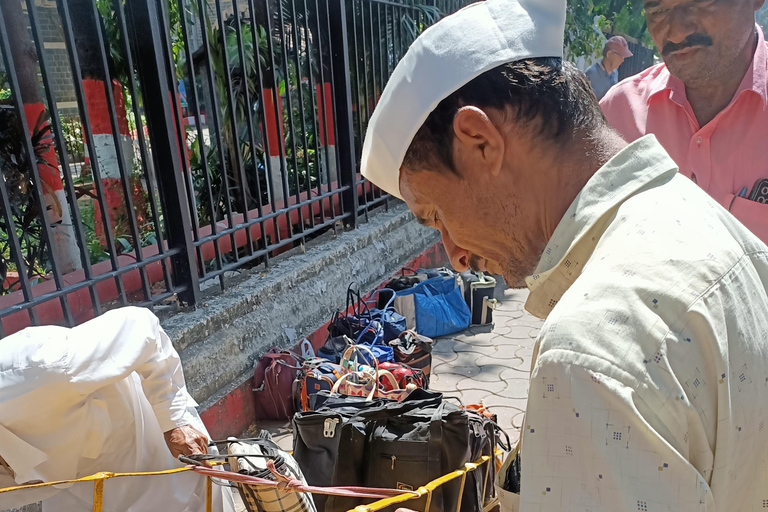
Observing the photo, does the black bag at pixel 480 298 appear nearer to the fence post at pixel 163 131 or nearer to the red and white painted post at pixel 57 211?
the fence post at pixel 163 131

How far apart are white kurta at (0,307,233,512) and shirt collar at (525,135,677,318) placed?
1618mm

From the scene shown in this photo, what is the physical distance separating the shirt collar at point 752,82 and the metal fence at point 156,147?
7.40ft

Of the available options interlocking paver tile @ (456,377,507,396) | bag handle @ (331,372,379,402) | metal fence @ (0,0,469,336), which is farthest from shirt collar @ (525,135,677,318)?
interlocking paver tile @ (456,377,507,396)

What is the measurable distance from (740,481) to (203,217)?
5.10 metres

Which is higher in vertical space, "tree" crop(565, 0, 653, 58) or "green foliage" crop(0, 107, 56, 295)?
"tree" crop(565, 0, 653, 58)

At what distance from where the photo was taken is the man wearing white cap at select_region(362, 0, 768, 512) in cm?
62

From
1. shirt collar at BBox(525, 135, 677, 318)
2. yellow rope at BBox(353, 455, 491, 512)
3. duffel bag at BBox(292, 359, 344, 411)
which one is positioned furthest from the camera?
duffel bag at BBox(292, 359, 344, 411)

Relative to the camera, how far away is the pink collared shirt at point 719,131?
6.24 feet

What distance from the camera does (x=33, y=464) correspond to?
75.2 inches

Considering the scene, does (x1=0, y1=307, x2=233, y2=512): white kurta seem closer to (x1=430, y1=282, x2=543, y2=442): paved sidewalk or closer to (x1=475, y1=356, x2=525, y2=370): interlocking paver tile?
(x1=430, y1=282, x2=543, y2=442): paved sidewalk

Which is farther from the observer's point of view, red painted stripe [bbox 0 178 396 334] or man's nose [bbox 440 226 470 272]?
red painted stripe [bbox 0 178 396 334]

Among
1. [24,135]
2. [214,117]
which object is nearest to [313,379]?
[214,117]

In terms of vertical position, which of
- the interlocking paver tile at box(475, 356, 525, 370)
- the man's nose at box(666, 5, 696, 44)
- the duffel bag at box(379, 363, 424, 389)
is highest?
the man's nose at box(666, 5, 696, 44)

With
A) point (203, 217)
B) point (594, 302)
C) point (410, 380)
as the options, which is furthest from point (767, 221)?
point (203, 217)
